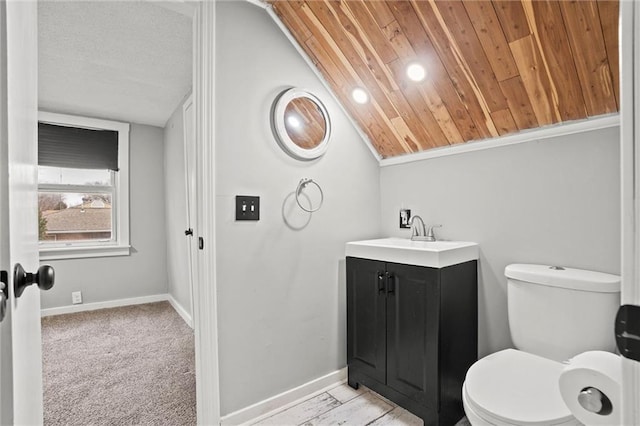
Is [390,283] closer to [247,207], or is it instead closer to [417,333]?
[417,333]

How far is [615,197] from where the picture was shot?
1324 mm

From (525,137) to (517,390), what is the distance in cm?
116

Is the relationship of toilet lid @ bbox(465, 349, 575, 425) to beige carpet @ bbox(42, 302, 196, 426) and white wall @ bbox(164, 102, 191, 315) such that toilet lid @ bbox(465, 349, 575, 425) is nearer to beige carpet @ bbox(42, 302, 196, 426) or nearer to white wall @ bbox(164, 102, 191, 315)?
beige carpet @ bbox(42, 302, 196, 426)

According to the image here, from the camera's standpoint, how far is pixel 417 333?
1545mm

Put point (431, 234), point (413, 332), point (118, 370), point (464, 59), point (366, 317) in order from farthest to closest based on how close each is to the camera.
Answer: point (118, 370) < point (431, 234) < point (366, 317) < point (413, 332) < point (464, 59)

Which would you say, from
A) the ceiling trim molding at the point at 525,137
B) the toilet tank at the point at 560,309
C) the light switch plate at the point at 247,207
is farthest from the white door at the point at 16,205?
the ceiling trim molding at the point at 525,137

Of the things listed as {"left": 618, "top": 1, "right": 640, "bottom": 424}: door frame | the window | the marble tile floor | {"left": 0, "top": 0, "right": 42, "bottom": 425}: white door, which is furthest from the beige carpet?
{"left": 618, "top": 1, "right": 640, "bottom": 424}: door frame

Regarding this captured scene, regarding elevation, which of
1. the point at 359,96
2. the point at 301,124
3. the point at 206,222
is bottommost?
the point at 206,222

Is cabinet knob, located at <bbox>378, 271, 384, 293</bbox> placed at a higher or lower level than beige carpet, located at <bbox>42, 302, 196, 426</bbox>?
higher

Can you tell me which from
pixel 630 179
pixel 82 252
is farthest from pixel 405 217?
pixel 82 252

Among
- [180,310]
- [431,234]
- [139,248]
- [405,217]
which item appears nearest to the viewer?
[431,234]

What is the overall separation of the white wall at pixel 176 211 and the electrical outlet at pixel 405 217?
82.0 inches

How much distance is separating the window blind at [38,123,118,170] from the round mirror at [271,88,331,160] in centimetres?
300

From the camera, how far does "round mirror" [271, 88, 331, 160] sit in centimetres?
174
